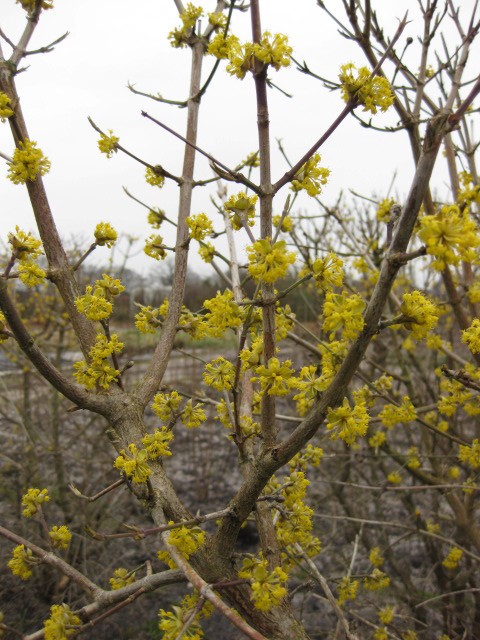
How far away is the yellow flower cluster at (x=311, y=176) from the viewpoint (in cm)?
173

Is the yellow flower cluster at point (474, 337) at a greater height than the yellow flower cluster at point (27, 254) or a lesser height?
lesser

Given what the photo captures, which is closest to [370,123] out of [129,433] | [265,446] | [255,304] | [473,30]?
[473,30]

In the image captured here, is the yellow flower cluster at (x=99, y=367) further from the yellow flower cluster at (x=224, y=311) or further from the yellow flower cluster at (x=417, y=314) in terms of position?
the yellow flower cluster at (x=417, y=314)

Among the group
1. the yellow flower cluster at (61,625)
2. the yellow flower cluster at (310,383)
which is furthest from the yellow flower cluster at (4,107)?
the yellow flower cluster at (61,625)

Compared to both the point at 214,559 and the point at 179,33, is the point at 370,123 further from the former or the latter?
the point at 214,559

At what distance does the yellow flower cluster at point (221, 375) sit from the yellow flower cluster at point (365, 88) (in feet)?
3.08

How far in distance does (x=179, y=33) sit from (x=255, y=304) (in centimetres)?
149

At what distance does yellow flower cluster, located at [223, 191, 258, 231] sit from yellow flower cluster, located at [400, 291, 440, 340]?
65 centimetres

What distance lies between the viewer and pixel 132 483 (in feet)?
5.32

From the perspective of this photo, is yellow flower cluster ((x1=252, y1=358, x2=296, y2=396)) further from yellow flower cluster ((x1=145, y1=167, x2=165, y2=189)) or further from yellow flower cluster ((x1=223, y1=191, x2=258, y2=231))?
yellow flower cluster ((x1=145, y1=167, x2=165, y2=189))

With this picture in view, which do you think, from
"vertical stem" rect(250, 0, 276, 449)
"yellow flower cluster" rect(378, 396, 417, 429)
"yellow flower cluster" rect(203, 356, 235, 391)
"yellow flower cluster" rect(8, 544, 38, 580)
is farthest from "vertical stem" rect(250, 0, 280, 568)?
"yellow flower cluster" rect(378, 396, 417, 429)

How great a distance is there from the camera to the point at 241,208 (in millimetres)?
1744

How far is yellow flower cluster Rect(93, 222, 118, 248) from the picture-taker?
1.91 metres

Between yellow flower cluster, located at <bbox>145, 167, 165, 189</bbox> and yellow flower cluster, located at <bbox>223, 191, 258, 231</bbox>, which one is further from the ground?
yellow flower cluster, located at <bbox>145, 167, 165, 189</bbox>
